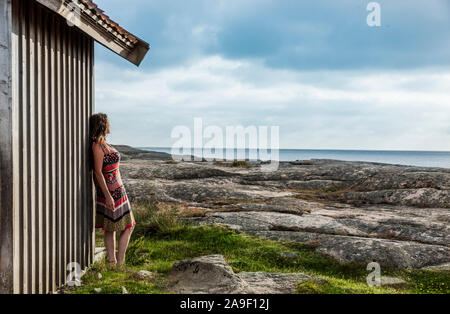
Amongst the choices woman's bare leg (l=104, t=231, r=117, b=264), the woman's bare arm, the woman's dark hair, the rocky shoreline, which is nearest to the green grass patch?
woman's bare leg (l=104, t=231, r=117, b=264)

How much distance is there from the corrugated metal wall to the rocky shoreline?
4666mm

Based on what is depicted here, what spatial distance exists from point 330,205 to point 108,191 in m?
9.74

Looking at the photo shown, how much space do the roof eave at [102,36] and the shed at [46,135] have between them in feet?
0.04

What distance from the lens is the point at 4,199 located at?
4273mm

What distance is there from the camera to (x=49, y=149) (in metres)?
5.18

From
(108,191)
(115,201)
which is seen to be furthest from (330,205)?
(108,191)

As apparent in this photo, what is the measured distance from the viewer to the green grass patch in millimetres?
5461

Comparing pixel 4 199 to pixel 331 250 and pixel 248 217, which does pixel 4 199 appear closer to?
→ pixel 331 250

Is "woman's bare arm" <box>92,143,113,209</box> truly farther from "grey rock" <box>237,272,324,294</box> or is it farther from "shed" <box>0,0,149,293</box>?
"grey rock" <box>237,272,324,294</box>

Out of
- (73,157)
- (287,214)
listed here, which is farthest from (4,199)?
(287,214)

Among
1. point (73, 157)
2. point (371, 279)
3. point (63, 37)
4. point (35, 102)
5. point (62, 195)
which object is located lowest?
point (371, 279)

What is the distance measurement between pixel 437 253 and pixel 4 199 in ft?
25.6

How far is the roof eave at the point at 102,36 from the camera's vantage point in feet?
15.7

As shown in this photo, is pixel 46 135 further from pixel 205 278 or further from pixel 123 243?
pixel 205 278
